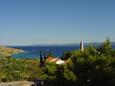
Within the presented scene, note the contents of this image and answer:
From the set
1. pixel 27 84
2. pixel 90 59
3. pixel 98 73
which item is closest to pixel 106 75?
pixel 98 73

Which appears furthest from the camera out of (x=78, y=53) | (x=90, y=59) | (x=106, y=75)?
(x=78, y=53)

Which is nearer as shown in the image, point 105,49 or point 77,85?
point 77,85

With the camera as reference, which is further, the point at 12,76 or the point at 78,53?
the point at 12,76

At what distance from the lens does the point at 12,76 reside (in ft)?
124

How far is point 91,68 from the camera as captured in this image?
1485cm

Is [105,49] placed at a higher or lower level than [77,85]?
higher

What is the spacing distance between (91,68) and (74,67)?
36.3 inches

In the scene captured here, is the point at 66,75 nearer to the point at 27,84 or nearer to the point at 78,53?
the point at 78,53

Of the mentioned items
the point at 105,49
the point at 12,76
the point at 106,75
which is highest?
the point at 105,49

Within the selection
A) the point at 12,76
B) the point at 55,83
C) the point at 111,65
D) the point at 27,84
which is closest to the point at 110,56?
the point at 111,65

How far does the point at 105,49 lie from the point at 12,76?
23.2 metres

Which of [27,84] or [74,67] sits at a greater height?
[74,67]

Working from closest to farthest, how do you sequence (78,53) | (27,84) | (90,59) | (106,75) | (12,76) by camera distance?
(106,75) < (90,59) < (78,53) < (27,84) < (12,76)

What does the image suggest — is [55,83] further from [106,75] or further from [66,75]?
[106,75]
